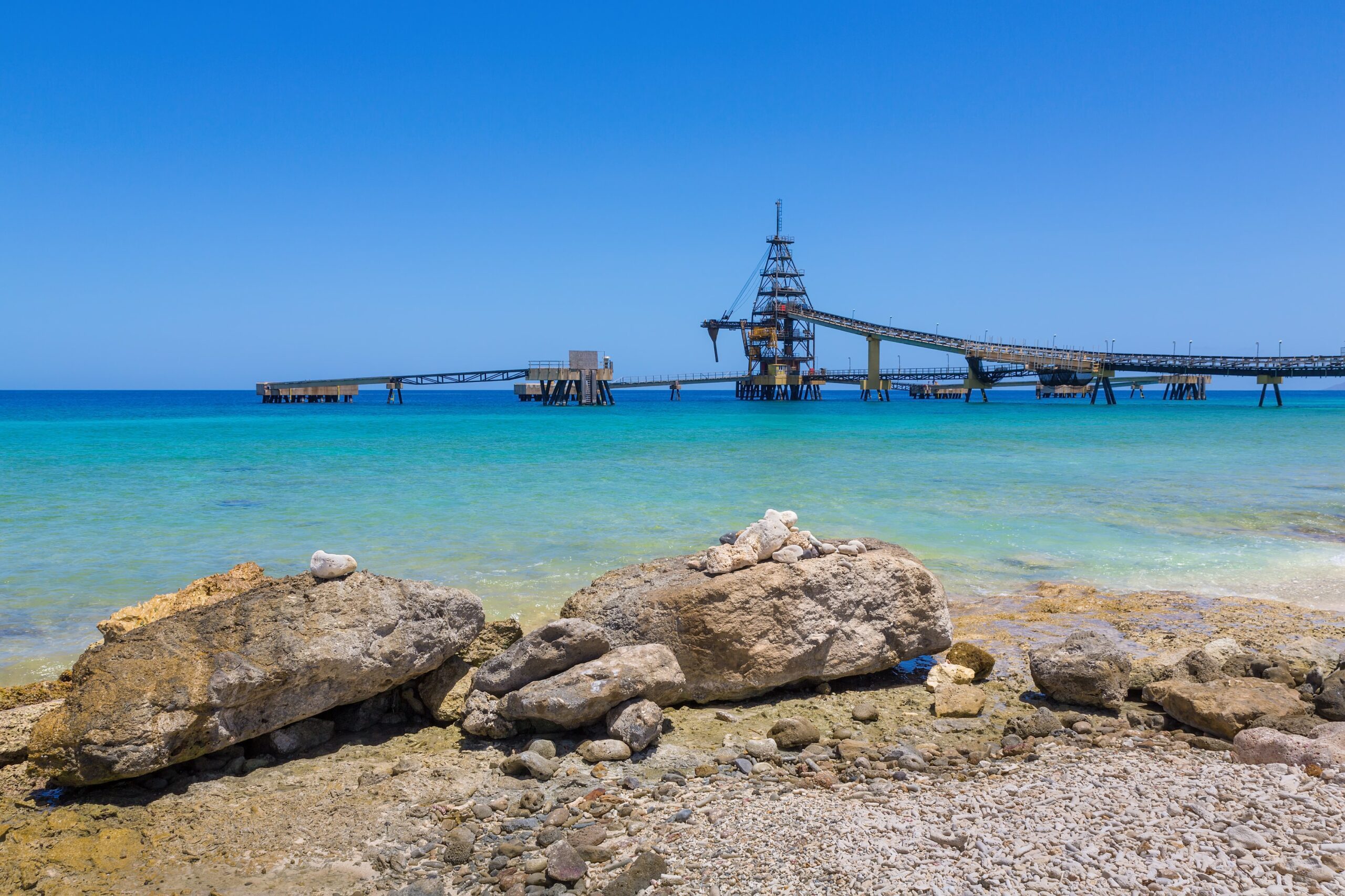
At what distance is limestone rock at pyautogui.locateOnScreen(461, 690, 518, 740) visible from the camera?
16.1ft

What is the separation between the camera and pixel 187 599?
5.66 metres

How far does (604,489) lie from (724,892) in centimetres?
A: 1513

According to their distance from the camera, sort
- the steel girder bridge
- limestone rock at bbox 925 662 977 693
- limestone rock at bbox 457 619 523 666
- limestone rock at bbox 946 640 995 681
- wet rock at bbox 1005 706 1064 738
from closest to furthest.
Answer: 1. wet rock at bbox 1005 706 1064 738
2. limestone rock at bbox 457 619 523 666
3. limestone rock at bbox 925 662 977 693
4. limestone rock at bbox 946 640 995 681
5. the steel girder bridge

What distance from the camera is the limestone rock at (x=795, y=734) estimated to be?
15.4 feet

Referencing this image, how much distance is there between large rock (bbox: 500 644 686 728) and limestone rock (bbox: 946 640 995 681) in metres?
2.13

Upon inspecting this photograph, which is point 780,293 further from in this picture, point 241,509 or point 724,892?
point 724,892

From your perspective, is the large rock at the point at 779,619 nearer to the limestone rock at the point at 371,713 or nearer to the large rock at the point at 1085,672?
the large rock at the point at 1085,672

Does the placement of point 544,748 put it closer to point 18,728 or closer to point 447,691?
point 447,691

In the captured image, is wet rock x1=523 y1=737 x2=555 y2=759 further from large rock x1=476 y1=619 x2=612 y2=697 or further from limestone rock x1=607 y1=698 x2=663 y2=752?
large rock x1=476 y1=619 x2=612 y2=697

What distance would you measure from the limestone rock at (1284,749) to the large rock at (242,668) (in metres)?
4.35

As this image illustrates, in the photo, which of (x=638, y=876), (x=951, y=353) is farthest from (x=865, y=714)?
(x=951, y=353)

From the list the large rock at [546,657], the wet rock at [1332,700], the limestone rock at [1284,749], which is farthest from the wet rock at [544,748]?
the wet rock at [1332,700]

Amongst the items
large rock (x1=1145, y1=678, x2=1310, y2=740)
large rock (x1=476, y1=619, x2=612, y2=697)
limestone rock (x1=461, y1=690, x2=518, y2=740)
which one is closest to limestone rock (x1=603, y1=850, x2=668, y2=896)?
limestone rock (x1=461, y1=690, x2=518, y2=740)

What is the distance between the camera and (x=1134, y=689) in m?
5.38
